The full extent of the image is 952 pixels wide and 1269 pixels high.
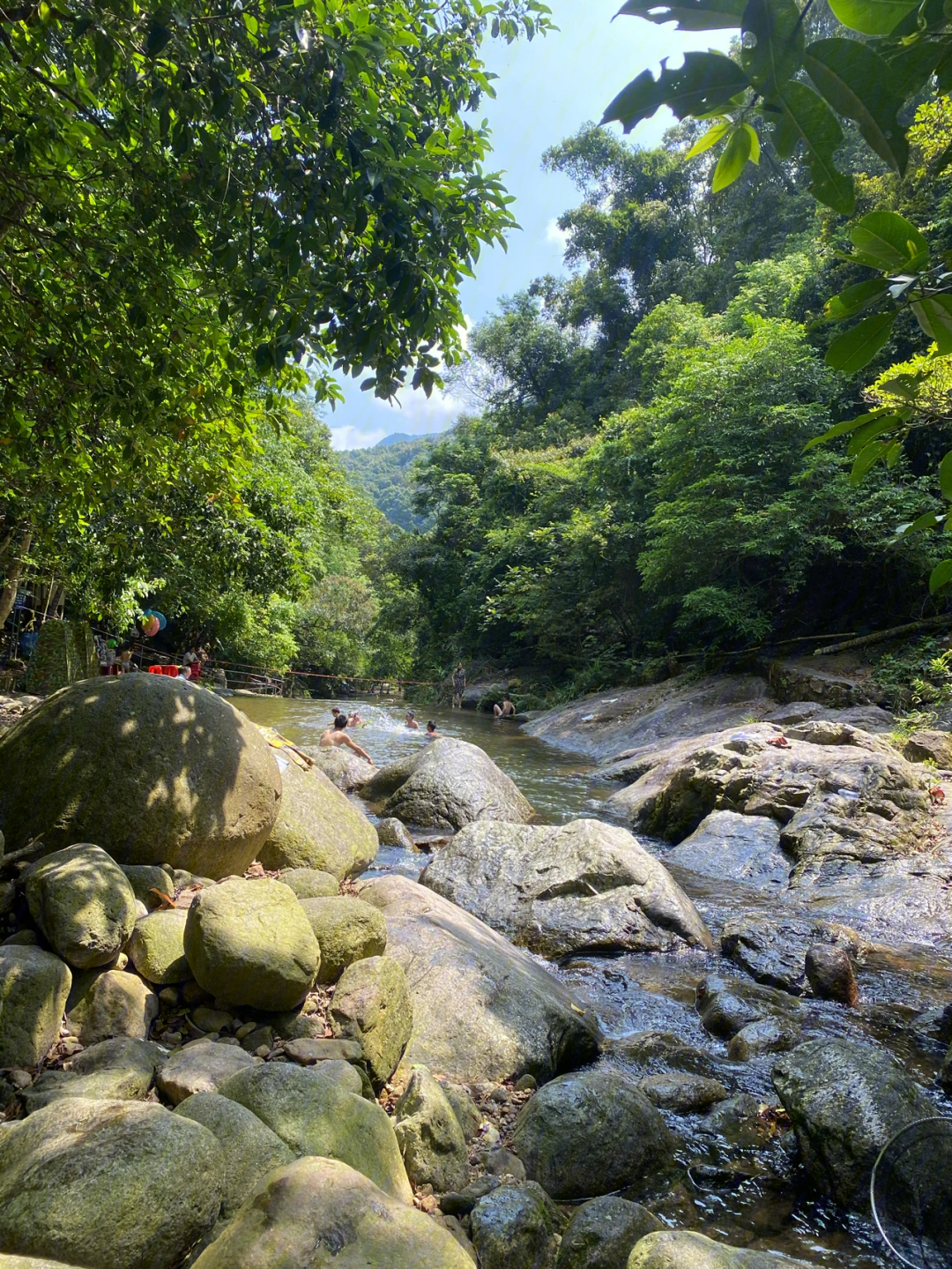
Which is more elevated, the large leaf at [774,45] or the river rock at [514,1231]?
the large leaf at [774,45]

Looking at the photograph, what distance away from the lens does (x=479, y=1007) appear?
4.18m

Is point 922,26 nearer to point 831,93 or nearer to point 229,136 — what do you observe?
point 831,93

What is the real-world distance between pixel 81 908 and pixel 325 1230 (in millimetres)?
1937

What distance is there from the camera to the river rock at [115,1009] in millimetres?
3209

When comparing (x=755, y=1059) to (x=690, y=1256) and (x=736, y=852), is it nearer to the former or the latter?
(x=690, y=1256)

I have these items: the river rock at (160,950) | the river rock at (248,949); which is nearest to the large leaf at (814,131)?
the river rock at (248,949)

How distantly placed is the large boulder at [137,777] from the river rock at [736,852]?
520 centimetres

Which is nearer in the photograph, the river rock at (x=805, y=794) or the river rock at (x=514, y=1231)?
the river rock at (x=514, y=1231)

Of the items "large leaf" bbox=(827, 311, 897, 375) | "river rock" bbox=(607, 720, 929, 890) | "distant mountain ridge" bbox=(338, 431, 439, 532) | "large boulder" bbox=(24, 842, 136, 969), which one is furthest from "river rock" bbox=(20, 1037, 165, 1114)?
"distant mountain ridge" bbox=(338, 431, 439, 532)

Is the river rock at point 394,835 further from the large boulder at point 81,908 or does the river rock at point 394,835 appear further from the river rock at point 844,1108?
the river rock at point 844,1108

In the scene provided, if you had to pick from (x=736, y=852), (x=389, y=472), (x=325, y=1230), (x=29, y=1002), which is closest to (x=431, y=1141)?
(x=325, y=1230)

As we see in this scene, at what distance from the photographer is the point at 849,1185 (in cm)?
316

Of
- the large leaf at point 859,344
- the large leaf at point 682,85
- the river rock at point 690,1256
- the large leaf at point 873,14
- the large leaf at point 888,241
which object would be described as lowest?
the river rock at point 690,1256

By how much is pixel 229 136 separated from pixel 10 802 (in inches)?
140
